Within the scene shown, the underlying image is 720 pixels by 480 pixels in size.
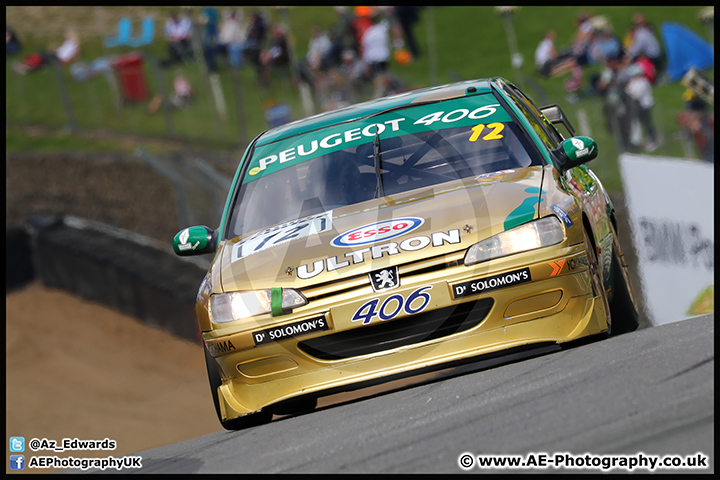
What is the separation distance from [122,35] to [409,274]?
22.2 meters

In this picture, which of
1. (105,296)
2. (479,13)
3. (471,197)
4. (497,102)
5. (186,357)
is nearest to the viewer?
(471,197)

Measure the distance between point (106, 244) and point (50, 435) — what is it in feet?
14.7

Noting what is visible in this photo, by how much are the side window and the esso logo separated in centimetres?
139

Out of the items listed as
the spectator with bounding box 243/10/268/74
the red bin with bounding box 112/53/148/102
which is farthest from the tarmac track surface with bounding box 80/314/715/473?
the spectator with bounding box 243/10/268/74

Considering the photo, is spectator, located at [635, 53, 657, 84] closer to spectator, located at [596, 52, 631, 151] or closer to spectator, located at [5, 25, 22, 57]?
spectator, located at [596, 52, 631, 151]

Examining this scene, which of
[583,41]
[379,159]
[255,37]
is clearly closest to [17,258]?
[255,37]

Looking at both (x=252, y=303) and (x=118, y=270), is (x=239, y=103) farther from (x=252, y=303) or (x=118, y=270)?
(x=252, y=303)

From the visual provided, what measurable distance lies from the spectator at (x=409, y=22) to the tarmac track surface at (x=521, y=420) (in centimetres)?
1521

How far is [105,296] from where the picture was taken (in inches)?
545

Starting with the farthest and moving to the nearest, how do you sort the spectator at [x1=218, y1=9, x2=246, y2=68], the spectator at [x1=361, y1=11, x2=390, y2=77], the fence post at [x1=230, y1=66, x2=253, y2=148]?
the spectator at [x1=218, y1=9, x2=246, y2=68], the spectator at [x1=361, y1=11, x2=390, y2=77], the fence post at [x1=230, y1=66, x2=253, y2=148]

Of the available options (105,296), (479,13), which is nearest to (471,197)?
(105,296)

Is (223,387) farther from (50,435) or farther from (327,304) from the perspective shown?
(50,435)

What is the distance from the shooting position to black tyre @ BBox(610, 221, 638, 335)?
5.78m

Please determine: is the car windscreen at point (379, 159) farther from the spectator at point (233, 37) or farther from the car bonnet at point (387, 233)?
the spectator at point (233, 37)
